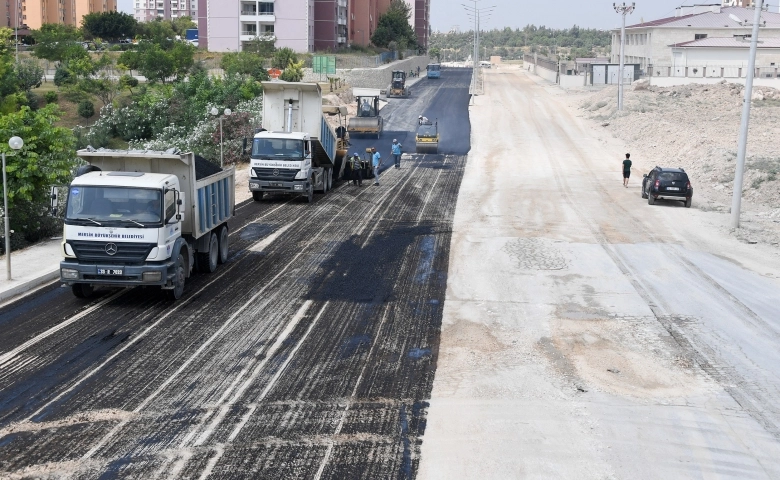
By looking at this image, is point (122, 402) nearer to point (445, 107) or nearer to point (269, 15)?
point (445, 107)

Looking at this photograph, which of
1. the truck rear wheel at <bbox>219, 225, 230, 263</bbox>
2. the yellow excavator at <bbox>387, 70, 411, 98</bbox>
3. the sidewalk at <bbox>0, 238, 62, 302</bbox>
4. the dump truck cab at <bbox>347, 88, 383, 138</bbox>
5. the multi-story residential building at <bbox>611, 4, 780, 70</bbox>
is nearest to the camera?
the sidewalk at <bbox>0, 238, 62, 302</bbox>

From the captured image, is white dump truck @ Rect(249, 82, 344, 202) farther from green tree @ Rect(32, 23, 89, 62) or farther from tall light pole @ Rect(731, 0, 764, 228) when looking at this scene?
green tree @ Rect(32, 23, 89, 62)

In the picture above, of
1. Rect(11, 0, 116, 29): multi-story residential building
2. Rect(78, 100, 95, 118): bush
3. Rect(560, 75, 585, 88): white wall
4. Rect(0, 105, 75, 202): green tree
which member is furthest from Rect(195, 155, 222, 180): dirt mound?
Rect(11, 0, 116, 29): multi-story residential building

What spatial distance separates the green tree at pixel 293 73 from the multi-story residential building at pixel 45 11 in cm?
9084

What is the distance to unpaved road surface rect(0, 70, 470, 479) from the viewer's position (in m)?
10.3

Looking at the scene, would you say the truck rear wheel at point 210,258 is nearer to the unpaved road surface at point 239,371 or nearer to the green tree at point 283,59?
the unpaved road surface at point 239,371

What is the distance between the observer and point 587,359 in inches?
569

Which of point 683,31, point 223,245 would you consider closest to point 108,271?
point 223,245

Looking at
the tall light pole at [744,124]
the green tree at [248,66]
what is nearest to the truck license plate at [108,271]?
the tall light pole at [744,124]

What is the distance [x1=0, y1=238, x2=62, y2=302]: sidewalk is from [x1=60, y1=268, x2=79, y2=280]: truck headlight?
198 cm

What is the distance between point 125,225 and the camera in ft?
52.6

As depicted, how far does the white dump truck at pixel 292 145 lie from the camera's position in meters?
30.4

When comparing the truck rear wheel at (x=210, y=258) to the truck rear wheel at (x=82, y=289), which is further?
the truck rear wheel at (x=210, y=258)

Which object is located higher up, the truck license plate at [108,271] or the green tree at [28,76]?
the green tree at [28,76]
